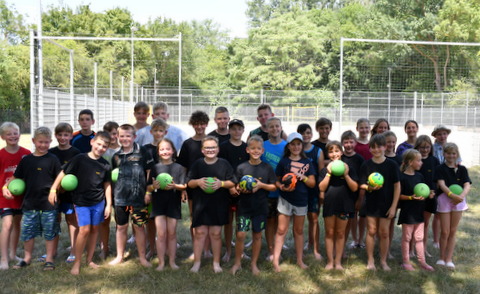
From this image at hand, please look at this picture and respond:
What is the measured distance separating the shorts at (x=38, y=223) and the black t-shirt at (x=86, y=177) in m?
0.33

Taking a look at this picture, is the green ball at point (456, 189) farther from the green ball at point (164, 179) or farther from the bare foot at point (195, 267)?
the green ball at point (164, 179)

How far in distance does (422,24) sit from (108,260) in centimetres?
3241

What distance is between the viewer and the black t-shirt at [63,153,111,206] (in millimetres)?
4766

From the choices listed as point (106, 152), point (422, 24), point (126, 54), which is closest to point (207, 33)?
point (126, 54)

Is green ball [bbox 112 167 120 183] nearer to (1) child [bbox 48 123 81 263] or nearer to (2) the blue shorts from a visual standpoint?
(2) the blue shorts

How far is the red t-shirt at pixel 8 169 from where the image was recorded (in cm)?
493

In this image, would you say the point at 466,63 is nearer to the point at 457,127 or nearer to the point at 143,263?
the point at 457,127

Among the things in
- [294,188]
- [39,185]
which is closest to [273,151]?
[294,188]

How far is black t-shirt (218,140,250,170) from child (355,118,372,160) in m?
1.54

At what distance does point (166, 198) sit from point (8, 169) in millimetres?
1858

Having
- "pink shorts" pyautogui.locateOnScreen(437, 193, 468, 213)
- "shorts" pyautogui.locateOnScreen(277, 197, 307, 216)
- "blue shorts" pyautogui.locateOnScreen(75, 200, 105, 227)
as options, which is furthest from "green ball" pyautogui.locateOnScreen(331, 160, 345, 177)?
"blue shorts" pyautogui.locateOnScreen(75, 200, 105, 227)

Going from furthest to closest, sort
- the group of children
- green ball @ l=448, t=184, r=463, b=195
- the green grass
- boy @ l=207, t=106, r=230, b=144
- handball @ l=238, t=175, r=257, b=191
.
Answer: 1. boy @ l=207, t=106, r=230, b=144
2. green ball @ l=448, t=184, r=463, b=195
3. the group of children
4. handball @ l=238, t=175, r=257, b=191
5. the green grass

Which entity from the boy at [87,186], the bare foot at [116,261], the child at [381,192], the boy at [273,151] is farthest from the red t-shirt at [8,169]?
the child at [381,192]

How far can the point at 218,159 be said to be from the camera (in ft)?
15.9
